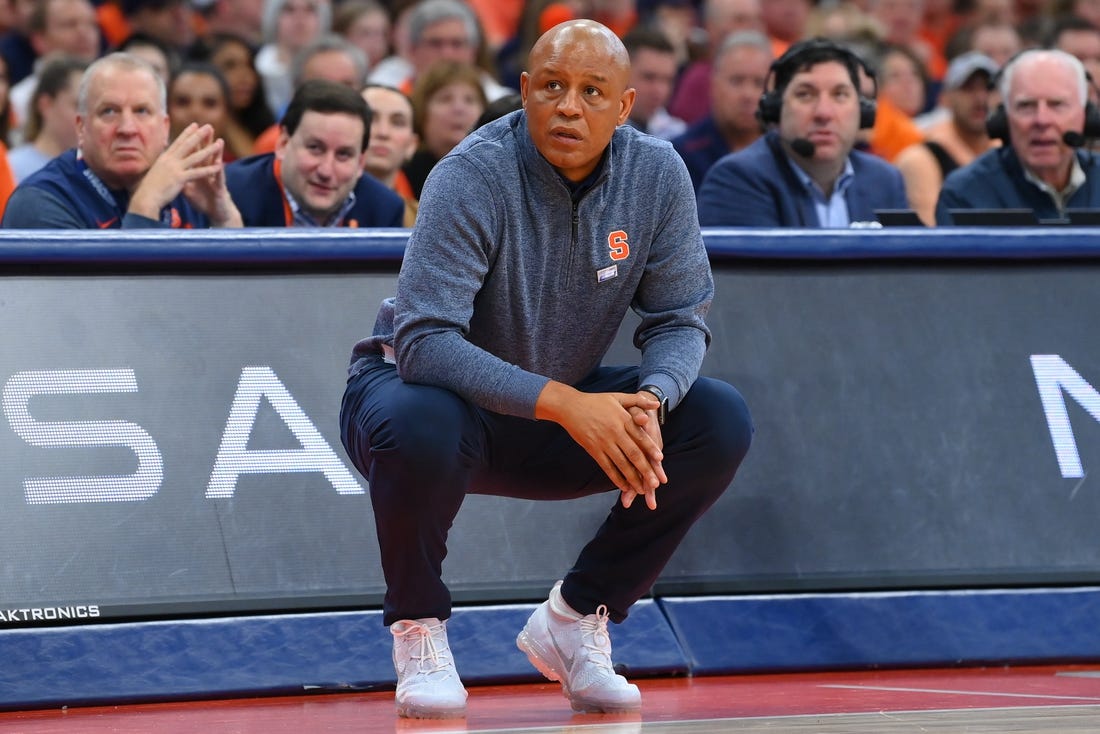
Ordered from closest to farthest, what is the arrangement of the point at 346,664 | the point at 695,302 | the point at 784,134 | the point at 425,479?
the point at 425,479
the point at 695,302
the point at 346,664
the point at 784,134

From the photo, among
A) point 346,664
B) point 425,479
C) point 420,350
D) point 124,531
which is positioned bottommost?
point 346,664

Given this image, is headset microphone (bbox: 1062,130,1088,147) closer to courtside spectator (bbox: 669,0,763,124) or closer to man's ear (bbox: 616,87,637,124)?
man's ear (bbox: 616,87,637,124)

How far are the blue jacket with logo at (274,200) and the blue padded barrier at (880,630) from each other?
2.07 m

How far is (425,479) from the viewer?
10.6 ft

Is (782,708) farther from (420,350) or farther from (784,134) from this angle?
(784,134)

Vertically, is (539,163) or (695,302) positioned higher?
(539,163)

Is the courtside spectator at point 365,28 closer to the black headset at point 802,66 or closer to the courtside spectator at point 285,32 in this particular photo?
the courtside spectator at point 285,32

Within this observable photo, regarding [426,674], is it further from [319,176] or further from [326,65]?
[326,65]

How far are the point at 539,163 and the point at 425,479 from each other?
675 millimetres

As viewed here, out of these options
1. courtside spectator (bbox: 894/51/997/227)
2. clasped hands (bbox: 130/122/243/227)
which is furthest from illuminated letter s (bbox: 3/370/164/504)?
courtside spectator (bbox: 894/51/997/227)

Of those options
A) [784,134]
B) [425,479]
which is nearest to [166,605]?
[425,479]

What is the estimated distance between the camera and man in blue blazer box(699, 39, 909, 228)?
5660mm

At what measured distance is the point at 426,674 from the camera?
3.32 metres

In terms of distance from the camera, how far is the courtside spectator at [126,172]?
5000mm
